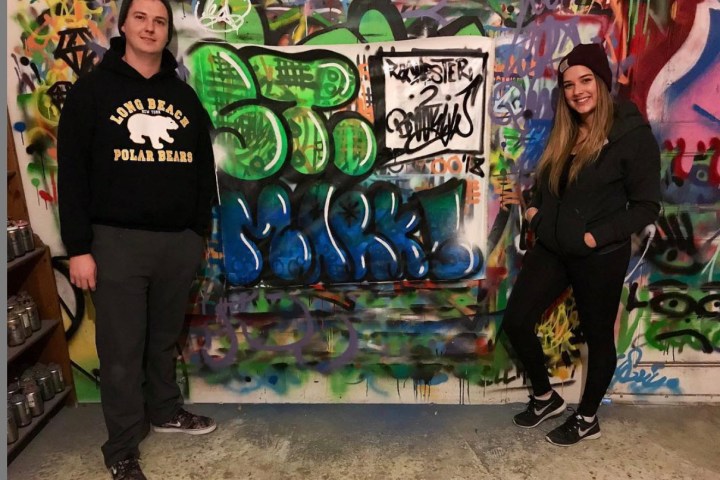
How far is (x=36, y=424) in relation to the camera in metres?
2.95

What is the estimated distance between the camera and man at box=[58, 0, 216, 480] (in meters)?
2.45

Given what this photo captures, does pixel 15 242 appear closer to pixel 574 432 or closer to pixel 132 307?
pixel 132 307

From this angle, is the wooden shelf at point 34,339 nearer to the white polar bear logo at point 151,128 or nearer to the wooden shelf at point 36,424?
the wooden shelf at point 36,424

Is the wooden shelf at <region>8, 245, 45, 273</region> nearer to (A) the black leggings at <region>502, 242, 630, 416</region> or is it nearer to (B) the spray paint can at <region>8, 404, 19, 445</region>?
(B) the spray paint can at <region>8, 404, 19, 445</region>

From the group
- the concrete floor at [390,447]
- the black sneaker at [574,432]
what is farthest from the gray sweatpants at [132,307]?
the black sneaker at [574,432]

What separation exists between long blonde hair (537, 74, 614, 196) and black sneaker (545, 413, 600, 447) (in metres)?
1.25

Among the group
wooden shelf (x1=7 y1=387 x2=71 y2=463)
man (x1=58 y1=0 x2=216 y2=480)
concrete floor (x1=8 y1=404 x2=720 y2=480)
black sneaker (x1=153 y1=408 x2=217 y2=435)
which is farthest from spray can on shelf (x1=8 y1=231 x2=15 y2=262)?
black sneaker (x1=153 y1=408 x2=217 y2=435)

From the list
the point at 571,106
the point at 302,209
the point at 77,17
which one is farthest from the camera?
the point at 302,209

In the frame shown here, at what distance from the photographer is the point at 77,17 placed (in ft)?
9.46

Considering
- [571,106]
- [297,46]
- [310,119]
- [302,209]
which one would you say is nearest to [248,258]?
[302,209]

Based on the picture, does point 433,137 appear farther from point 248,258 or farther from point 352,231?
point 248,258

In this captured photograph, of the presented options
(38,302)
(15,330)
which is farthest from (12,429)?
(38,302)

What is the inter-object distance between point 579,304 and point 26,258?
294cm

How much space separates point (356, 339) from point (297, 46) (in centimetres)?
168
